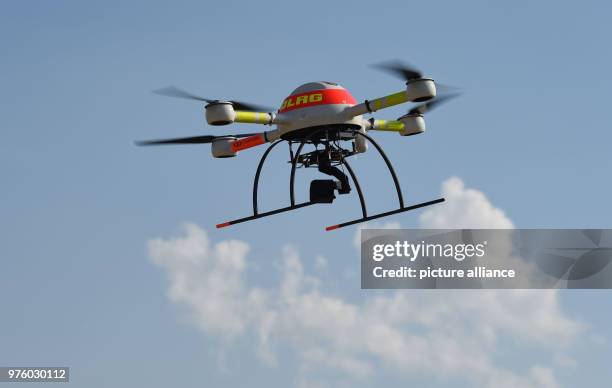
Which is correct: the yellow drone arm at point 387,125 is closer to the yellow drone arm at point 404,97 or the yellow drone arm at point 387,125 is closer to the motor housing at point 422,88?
the yellow drone arm at point 404,97

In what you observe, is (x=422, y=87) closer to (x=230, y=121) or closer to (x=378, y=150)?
(x=378, y=150)

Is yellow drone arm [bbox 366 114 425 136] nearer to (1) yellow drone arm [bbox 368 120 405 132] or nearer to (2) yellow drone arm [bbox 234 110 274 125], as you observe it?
(1) yellow drone arm [bbox 368 120 405 132]

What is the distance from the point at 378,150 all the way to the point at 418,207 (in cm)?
288

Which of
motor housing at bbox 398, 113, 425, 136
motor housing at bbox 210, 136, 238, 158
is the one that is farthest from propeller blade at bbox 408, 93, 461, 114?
motor housing at bbox 210, 136, 238, 158

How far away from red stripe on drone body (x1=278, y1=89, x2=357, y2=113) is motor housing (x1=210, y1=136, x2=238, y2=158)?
3951 mm

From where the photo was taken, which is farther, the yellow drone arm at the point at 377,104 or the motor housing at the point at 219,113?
the motor housing at the point at 219,113

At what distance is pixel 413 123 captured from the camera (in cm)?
5306

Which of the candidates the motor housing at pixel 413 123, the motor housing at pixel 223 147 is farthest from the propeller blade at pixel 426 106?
the motor housing at pixel 223 147

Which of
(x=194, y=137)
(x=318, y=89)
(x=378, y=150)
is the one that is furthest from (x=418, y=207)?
(x=194, y=137)

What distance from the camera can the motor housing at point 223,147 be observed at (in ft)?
174

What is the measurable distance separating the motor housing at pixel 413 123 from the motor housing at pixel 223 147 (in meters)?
7.54

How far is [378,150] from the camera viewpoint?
49219 millimetres

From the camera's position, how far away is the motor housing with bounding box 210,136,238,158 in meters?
52.9

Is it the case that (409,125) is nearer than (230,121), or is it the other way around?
(230,121)
